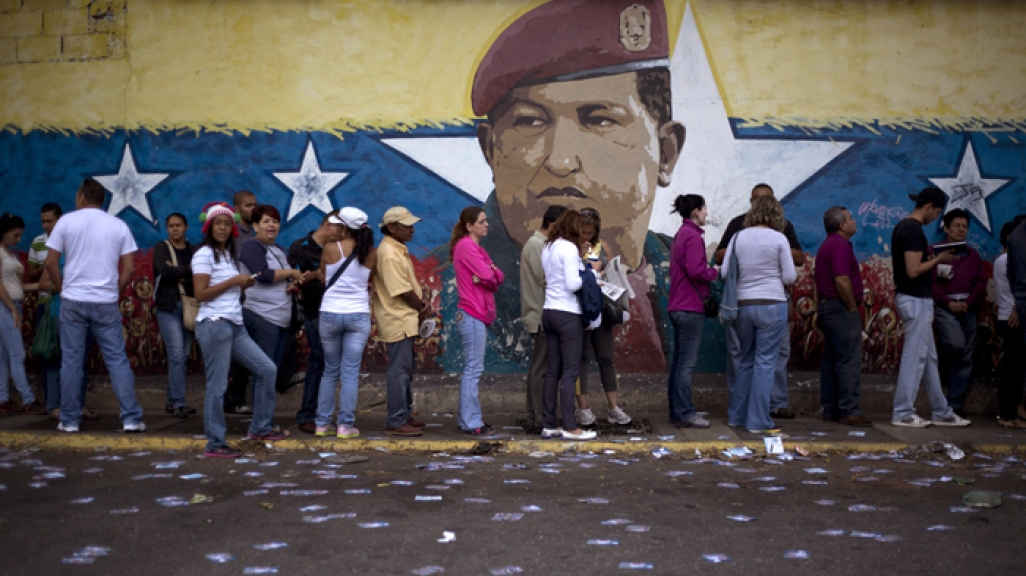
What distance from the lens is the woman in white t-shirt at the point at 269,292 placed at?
8461 mm

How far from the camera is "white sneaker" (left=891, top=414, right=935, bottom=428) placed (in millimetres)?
8664

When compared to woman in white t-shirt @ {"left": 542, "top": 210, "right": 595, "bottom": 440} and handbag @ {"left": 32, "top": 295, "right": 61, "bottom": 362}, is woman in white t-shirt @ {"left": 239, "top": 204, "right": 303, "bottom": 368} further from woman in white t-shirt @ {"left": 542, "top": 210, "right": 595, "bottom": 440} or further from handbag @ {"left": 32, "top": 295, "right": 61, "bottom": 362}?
woman in white t-shirt @ {"left": 542, "top": 210, "right": 595, "bottom": 440}

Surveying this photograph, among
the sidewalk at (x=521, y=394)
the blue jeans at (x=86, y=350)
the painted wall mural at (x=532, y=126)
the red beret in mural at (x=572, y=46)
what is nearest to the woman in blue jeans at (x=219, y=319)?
the blue jeans at (x=86, y=350)

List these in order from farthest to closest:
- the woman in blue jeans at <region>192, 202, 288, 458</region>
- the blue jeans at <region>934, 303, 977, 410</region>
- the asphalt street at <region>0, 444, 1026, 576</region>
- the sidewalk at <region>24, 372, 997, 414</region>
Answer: the sidewalk at <region>24, 372, 997, 414</region> → the blue jeans at <region>934, 303, 977, 410</region> → the woman in blue jeans at <region>192, 202, 288, 458</region> → the asphalt street at <region>0, 444, 1026, 576</region>

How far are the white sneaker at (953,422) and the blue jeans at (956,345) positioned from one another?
1.27 ft

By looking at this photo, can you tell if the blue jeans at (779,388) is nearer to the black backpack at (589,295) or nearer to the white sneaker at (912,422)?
the white sneaker at (912,422)

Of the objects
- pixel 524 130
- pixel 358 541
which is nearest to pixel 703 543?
pixel 358 541

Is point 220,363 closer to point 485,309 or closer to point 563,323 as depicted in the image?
point 485,309

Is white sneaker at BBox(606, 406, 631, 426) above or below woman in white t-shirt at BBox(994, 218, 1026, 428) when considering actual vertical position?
below

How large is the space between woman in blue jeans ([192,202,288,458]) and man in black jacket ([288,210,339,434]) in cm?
84

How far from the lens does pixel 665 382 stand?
984cm

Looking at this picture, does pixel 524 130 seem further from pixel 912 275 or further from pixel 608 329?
pixel 912 275

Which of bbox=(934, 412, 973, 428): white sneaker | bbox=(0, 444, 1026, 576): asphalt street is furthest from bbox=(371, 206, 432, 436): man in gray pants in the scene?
bbox=(934, 412, 973, 428): white sneaker

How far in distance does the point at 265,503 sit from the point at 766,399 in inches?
171
